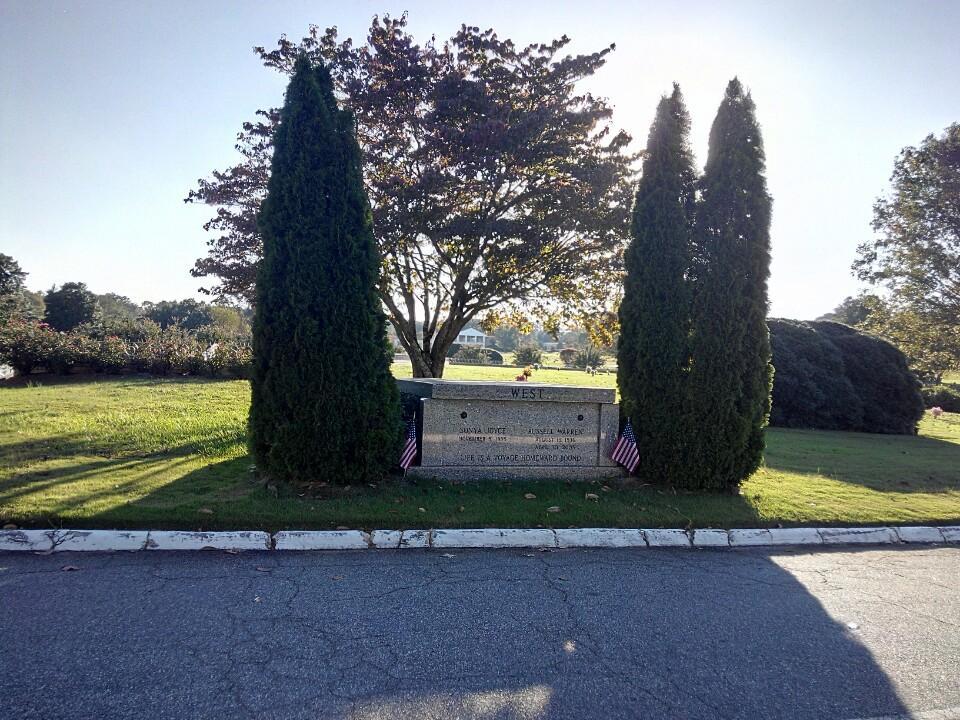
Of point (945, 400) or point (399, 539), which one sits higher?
point (945, 400)

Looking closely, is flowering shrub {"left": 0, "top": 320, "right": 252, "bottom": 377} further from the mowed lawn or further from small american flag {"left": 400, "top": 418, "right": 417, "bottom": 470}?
small american flag {"left": 400, "top": 418, "right": 417, "bottom": 470}

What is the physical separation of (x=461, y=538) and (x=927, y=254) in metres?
26.2

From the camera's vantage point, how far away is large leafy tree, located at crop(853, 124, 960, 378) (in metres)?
23.3

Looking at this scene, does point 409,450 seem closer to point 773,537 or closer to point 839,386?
point 773,537

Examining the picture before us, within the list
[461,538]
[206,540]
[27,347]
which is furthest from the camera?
[27,347]

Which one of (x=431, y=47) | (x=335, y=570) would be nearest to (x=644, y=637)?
(x=335, y=570)

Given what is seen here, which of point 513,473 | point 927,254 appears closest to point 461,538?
point 513,473

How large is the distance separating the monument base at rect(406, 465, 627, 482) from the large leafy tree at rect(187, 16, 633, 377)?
488cm

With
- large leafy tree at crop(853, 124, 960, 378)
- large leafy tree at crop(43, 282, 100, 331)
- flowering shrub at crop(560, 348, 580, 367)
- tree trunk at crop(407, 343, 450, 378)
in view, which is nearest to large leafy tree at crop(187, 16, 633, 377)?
tree trunk at crop(407, 343, 450, 378)

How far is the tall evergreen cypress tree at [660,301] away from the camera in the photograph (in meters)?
7.64

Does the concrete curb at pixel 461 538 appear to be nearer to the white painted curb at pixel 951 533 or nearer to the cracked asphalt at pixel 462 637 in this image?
the white painted curb at pixel 951 533

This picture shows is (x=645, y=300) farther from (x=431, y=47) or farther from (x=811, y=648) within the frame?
(x=431, y=47)

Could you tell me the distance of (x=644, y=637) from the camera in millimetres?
3740

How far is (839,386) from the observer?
59.0 feet
